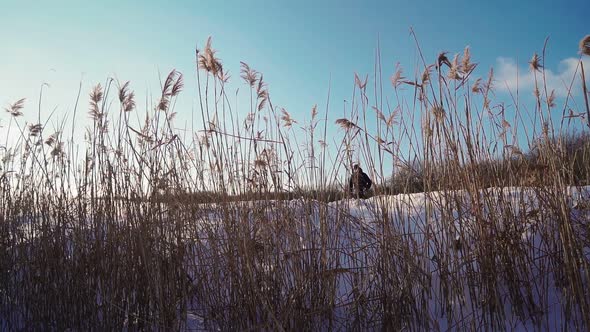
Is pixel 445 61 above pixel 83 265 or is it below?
above

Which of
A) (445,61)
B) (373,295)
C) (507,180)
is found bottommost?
(373,295)

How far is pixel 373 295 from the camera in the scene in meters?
1.70

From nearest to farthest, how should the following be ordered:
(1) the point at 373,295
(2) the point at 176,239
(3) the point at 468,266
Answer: (3) the point at 468,266, (1) the point at 373,295, (2) the point at 176,239

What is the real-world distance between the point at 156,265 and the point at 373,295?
888 mm

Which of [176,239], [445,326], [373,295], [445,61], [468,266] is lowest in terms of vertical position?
[445,326]

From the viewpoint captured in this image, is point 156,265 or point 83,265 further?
point 83,265

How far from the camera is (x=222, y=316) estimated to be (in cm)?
168

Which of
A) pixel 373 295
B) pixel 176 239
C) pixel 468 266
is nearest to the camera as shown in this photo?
pixel 468 266

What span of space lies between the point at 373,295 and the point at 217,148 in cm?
89

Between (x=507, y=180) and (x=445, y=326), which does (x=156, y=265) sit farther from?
(x=507, y=180)

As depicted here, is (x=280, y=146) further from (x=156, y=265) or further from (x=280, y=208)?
(x=156, y=265)

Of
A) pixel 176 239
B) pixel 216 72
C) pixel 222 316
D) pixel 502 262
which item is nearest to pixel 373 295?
pixel 502 262

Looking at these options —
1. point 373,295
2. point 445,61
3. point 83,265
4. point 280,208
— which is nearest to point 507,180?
point 445,61

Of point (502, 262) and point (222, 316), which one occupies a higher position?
point (502, 262)
